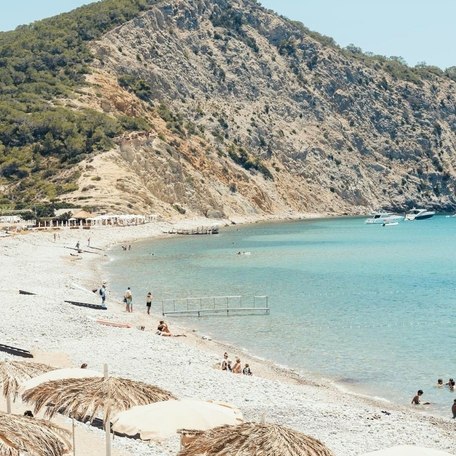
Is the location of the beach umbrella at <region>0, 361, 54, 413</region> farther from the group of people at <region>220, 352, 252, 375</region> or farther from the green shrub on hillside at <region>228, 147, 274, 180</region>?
the green shrub on hillside at <region>228, 147, 274, 180</region>

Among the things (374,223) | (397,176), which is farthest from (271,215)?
(397,176)

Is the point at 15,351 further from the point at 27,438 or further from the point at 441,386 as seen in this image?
the point at 441,386

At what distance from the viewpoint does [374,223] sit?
136875 mm

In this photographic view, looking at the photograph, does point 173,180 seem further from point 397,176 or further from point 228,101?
point 397,176

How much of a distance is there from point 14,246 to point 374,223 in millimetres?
81958

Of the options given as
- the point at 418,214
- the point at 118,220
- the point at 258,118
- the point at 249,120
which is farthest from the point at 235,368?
the point at 418,214

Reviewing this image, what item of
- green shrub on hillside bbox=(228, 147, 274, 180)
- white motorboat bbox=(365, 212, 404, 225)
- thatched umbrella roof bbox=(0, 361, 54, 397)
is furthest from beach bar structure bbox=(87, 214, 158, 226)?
thatched umbrella roof bbox=(0, 361, 54, 397)

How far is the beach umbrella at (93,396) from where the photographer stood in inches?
505

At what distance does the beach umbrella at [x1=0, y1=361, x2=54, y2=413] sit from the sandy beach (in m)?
1.73

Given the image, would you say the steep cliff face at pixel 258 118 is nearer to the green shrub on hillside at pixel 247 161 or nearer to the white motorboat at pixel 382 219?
the green shrub on hillside at pixel 247 161

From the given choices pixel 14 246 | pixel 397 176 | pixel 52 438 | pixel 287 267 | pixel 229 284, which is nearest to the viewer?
pixel 52 438

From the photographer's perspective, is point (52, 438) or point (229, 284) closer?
point (52, 438)

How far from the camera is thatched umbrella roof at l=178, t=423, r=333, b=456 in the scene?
10.5 meters

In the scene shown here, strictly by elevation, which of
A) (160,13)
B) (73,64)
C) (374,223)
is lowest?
(374,223)
